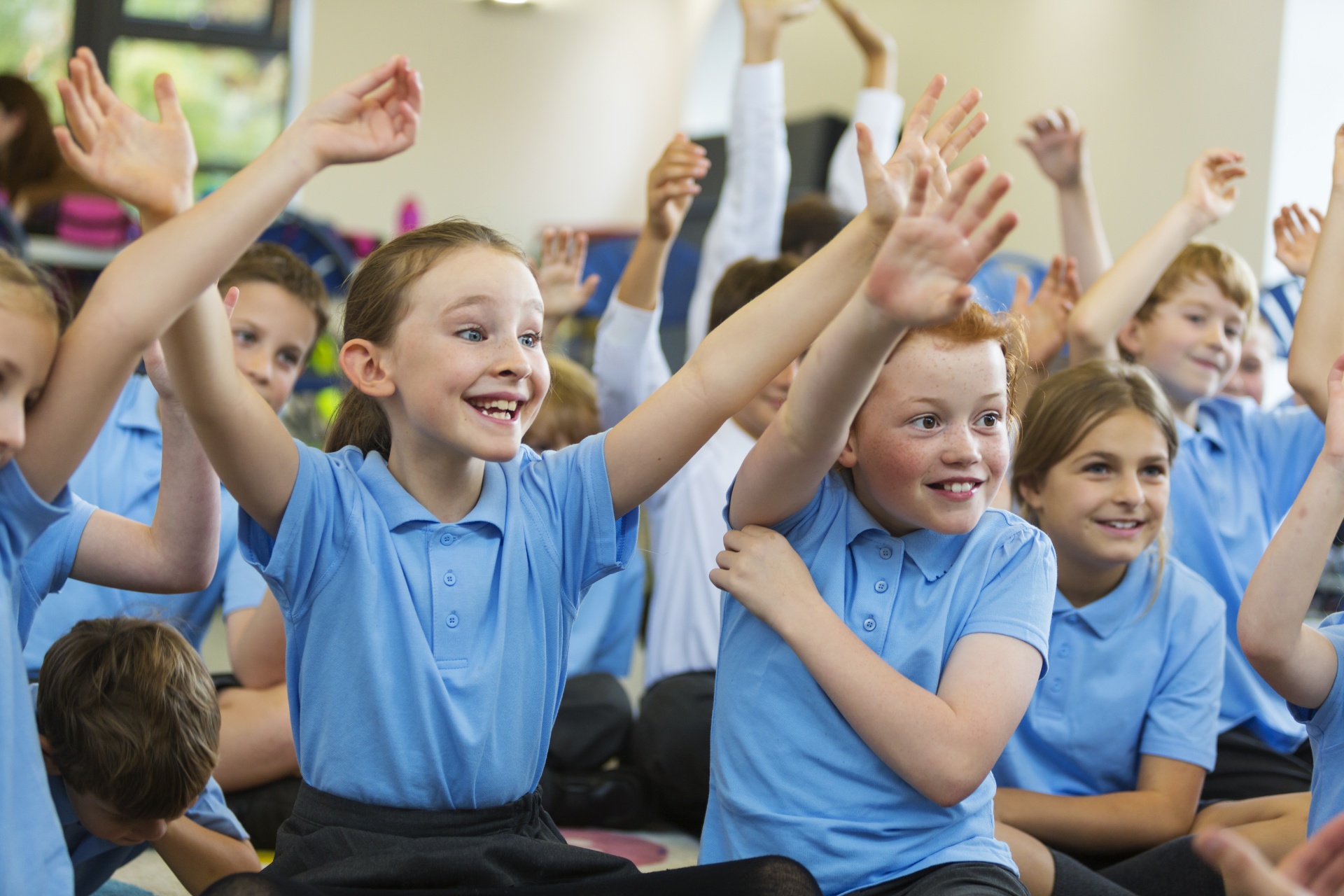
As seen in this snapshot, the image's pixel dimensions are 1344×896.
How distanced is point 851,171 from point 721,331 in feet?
5.90

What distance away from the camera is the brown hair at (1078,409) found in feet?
4.78

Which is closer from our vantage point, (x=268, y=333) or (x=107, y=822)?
(x=107, y=822)

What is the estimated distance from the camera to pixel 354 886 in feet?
3.00

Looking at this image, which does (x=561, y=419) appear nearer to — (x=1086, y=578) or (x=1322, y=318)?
(x=1086, y=578)

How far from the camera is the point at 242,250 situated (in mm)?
903

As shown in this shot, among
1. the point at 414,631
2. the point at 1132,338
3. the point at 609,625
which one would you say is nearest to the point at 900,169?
the point at 414,631

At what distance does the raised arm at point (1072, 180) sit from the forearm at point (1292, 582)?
0.96 meters

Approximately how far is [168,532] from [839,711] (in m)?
0.60

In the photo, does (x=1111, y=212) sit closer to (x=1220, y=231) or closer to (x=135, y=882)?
(x=1220, y=231)

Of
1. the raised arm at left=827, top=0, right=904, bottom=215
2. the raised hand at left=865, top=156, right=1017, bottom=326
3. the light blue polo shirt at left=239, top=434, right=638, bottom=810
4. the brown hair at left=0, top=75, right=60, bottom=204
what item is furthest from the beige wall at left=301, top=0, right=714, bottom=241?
the raised hand at left=865, top=156, right=1017, bottom=326

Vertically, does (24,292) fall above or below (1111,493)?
above

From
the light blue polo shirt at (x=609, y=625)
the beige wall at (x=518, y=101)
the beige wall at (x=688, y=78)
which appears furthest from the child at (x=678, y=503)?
the beige wall at (x=518, y=101)

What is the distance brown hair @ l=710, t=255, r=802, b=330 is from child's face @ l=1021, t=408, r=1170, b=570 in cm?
49

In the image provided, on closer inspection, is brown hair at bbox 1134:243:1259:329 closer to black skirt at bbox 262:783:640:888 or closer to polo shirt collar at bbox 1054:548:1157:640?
polo shirt collar at bbox 1054:548:1157:640
